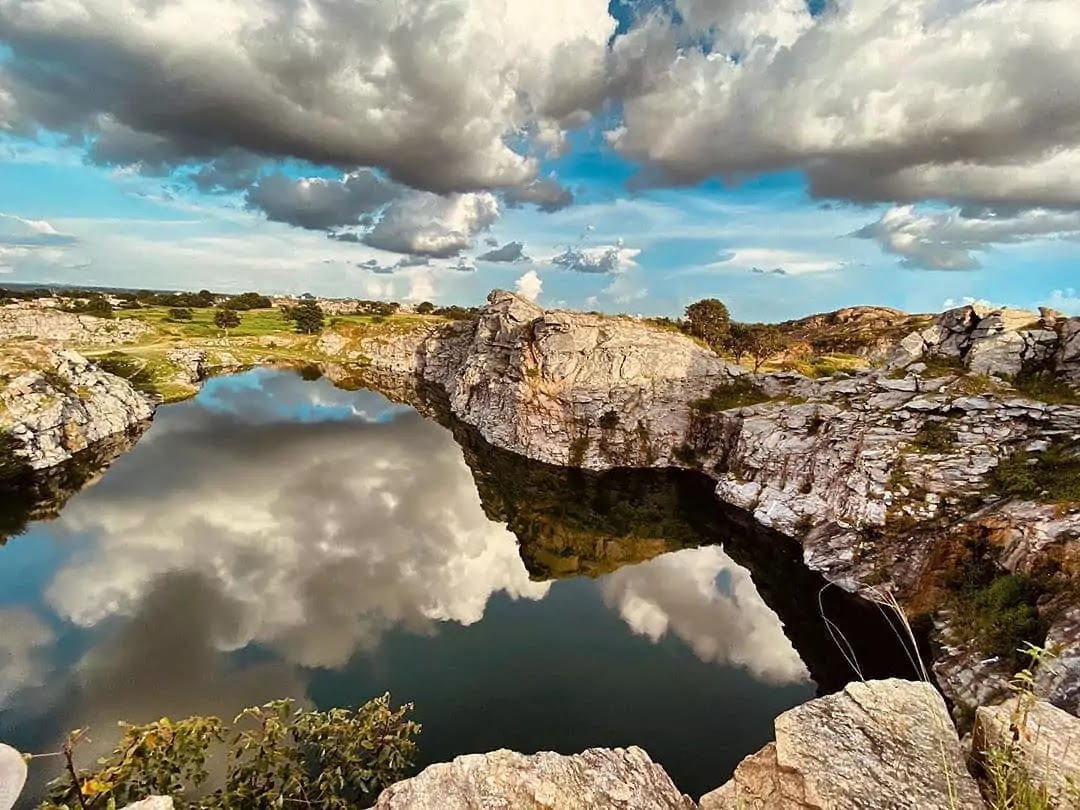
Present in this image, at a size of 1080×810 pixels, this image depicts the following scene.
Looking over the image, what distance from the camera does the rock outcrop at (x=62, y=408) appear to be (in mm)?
69125

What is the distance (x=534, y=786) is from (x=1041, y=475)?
46.5 meters

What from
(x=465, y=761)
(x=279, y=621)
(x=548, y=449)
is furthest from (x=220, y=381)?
(x=465, y=761)

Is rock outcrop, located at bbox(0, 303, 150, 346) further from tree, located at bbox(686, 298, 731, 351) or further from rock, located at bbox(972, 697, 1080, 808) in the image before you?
rock, located at bbox(972, 697, 1080, 808)

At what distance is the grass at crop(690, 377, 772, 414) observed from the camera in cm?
7456

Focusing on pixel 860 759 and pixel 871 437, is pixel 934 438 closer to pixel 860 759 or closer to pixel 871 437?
pixel 871 437

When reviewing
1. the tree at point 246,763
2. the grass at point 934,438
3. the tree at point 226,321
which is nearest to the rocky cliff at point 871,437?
the grass at point 934,438

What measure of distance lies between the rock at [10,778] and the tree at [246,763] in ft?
17.3

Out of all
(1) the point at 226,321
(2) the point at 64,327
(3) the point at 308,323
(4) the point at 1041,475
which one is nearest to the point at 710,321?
(4) the point at 1041,475

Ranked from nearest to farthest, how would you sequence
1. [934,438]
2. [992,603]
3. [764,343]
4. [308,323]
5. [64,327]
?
[992,603] → [934,438] → [764,343] → [64,327] → [308,323]

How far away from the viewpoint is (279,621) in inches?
1471

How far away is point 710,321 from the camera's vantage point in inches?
4122

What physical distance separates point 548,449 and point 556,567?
106ft

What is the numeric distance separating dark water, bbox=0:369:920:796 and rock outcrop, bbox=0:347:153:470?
24.6 feet

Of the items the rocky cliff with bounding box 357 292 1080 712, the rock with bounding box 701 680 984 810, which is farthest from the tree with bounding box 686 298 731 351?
the rock with bounding box 701 680 984 810
